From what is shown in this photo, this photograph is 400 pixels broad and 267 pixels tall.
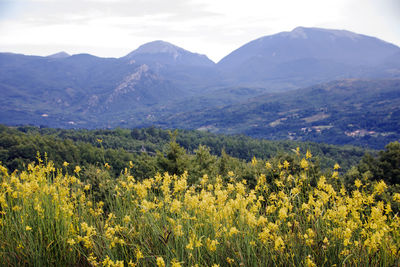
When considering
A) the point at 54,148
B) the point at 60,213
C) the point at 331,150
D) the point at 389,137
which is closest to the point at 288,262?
the point at 60,213

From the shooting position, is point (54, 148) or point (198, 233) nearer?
point (198, 233)

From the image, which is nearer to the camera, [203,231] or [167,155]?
[203,231]

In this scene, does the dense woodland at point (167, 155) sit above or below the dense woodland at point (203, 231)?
below

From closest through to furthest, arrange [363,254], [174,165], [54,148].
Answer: [363,254]
[174,165]
[54,148]

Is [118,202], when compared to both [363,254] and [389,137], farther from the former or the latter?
[389,137]

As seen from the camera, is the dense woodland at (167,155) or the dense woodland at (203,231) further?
the dense woodland at (167,155)

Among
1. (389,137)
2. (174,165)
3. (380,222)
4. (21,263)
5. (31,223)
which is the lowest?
(389,137)

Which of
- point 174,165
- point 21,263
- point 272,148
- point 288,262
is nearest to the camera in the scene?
point 288,262

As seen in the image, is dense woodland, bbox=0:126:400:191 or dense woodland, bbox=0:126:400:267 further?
dense woodland, bbox=0:126:400:191

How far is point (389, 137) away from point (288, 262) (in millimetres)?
217213

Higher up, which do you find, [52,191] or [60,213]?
[52,191]

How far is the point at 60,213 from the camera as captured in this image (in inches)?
138

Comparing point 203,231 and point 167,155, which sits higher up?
point 203,231

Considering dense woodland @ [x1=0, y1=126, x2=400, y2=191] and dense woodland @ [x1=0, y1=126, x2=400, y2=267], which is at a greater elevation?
dense woodland @ [x1=0, y1=126, x2=400, y2=267]
